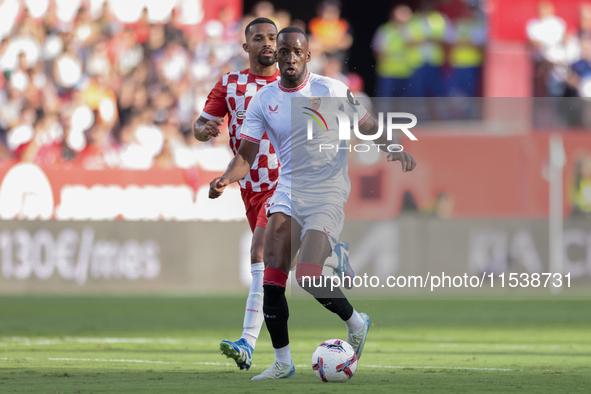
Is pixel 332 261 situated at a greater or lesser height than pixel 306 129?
lesser

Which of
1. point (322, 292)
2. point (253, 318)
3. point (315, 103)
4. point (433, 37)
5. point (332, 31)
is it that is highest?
point (332, 31)

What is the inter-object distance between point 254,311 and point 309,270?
3.29 ft

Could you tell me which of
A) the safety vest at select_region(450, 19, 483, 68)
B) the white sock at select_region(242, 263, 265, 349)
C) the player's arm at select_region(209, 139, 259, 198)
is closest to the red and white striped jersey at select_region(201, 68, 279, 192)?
the white sock at select_region(242, 263, 265, 349)

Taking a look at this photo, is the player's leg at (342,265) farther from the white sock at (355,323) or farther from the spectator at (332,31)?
the spectator at (332,31)

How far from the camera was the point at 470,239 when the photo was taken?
13.8 meters

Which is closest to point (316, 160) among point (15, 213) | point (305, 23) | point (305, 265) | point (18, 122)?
point (305, 265)

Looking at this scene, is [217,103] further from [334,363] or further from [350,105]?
[334,363]

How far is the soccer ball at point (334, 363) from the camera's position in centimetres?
561

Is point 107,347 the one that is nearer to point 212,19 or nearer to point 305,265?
point 305,265

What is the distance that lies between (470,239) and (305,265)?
27.8ft

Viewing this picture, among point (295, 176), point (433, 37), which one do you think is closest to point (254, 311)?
point (295, 176)

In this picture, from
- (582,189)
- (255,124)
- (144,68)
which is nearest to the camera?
(255,124)

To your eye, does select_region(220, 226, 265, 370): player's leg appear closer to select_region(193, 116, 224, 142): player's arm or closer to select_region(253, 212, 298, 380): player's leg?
select_region(253, 212, 298, 380): player's leg

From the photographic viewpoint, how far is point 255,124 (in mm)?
6035
